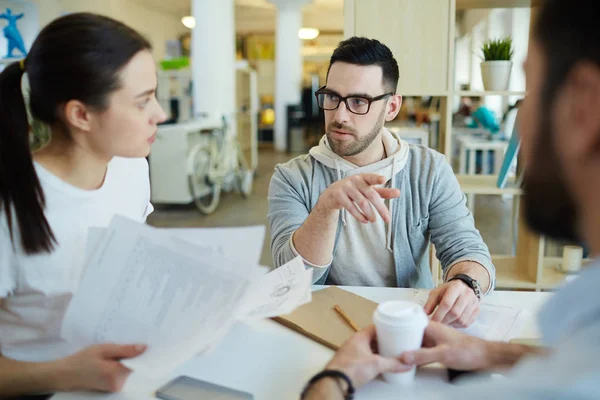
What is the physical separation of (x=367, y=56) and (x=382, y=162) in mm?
320

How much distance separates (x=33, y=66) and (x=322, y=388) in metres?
0.77

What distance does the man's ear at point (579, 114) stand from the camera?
516 mm

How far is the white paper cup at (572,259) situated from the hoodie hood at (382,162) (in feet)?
4.33

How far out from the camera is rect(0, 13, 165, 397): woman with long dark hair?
3.19 ft

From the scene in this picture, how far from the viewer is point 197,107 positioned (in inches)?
264

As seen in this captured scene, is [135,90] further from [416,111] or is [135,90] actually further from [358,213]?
[416,111]

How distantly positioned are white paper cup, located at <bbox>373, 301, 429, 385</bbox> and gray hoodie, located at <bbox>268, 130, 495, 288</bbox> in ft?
2.28

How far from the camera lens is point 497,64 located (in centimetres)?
244

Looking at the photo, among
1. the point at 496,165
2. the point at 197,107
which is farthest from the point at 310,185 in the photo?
the point at 197,107

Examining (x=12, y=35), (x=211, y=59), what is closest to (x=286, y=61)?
(x=211, y=59)

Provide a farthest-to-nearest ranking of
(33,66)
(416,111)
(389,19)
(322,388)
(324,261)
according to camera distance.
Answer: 1. (416,111)
2. (389,19)
3. (324,261)
4. (33,66)
5. (322,388)

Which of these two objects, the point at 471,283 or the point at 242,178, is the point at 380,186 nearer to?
the point at 471,283

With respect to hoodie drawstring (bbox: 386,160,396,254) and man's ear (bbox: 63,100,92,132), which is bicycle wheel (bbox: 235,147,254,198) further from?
man's ear (bbox: 63,100,92,132)

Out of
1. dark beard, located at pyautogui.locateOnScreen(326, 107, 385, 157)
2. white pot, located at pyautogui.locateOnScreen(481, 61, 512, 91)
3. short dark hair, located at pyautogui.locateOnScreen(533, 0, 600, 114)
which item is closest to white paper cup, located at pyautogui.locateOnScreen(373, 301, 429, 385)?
short dark hair, located at pyautogui.locateOnScreen(533, 0, 600, 114)
